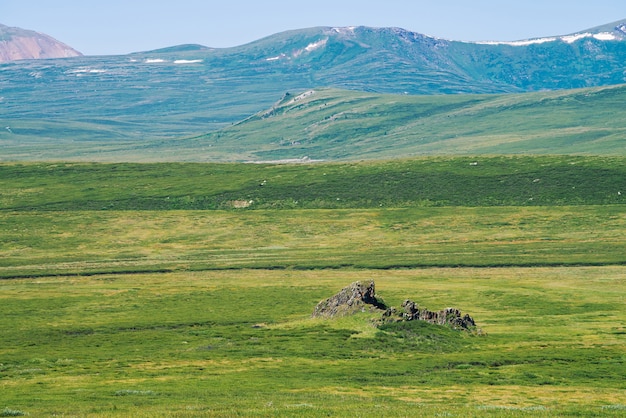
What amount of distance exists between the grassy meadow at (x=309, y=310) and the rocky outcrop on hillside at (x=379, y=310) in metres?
1.55

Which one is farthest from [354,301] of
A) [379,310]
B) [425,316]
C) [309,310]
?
[309,310]

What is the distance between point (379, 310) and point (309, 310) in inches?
626

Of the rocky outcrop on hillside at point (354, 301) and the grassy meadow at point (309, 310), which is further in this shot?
the rocky outcrop on hillside at point (354, 301)

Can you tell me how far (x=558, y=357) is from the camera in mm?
65875

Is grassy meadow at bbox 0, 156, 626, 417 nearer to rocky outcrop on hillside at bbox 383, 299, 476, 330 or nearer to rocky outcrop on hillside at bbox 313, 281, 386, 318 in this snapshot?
rocky outcrop on hillside at bbox 383, 299, 476, 330

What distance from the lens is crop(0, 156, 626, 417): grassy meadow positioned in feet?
173

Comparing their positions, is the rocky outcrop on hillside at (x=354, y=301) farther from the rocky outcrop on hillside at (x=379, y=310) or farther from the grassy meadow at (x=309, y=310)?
the grassy meadow at (x=309, y=310)

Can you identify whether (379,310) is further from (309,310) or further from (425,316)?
(309,310)

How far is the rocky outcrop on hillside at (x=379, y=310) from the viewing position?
77125 mm

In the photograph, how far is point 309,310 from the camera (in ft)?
308

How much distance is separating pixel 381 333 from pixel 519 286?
40088mm

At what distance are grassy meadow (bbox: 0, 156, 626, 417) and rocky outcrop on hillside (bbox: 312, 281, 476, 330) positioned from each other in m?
1.55

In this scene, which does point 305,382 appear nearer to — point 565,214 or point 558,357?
point 558,357

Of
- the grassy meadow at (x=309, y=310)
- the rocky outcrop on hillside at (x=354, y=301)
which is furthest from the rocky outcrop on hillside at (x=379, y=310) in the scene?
the grassy meadow at (x=309, y=310)
